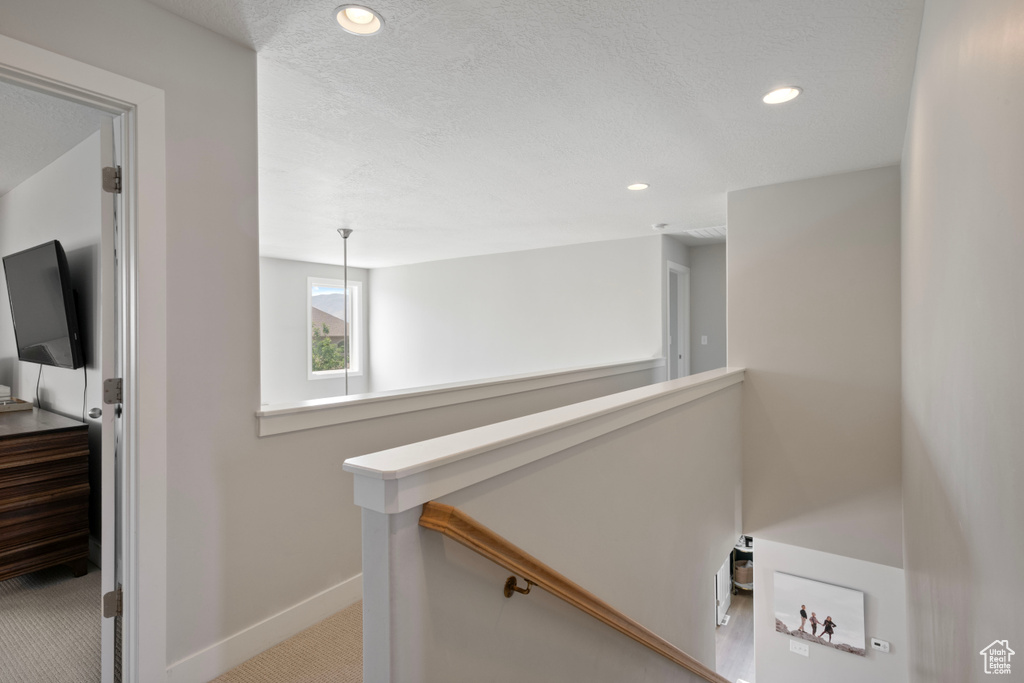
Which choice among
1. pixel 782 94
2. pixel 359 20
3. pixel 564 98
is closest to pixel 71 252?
pixel 359 20

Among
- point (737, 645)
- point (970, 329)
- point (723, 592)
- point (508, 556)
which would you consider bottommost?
point (737, 645)

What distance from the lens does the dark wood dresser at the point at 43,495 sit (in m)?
2.40

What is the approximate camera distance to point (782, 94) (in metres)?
2.46

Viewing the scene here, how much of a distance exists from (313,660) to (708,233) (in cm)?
537

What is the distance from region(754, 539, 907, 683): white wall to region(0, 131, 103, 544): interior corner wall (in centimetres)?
481

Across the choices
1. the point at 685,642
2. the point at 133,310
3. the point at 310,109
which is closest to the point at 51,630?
the point at 133,310

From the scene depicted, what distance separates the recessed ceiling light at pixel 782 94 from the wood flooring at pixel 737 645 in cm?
549

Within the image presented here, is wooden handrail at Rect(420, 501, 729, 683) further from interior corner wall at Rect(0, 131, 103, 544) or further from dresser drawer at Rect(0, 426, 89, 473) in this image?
dresser drawer at Rect(0, 426, 89, 473)

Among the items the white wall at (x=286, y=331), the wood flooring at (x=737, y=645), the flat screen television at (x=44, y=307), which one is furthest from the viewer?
the white wall at (x=286, y=331)

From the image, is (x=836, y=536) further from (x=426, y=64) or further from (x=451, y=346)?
(x=451, y=346)

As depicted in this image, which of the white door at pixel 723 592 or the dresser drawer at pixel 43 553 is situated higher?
the dresser drawer at pixel 43 553

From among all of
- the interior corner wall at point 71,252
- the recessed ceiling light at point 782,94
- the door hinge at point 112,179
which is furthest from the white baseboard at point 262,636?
the recessed ceiling light at point 782,94

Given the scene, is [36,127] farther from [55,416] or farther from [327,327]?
[327,327]

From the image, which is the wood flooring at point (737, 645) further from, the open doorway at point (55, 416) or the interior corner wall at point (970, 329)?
the open doorway at point (55, 416)
